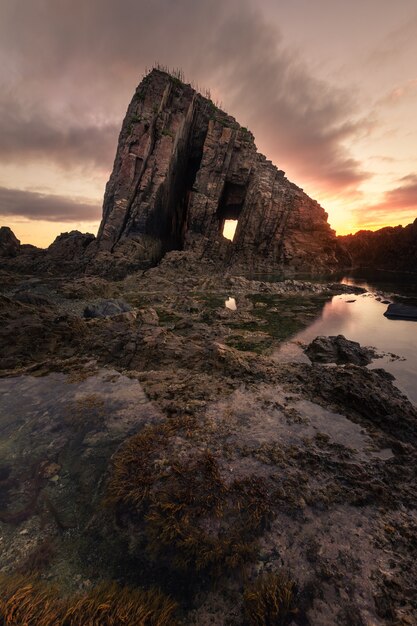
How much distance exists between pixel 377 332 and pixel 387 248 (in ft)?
323

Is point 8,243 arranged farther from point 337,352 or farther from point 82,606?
point 82,606

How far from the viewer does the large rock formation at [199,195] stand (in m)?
46.4

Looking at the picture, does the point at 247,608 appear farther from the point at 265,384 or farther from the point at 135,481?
the point at 265,384

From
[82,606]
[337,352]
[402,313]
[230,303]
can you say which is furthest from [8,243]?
[402,313]

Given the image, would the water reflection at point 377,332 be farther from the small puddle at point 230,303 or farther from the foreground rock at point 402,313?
the small puddle at point 230,303

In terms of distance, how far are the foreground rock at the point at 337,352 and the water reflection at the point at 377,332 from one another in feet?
1.91

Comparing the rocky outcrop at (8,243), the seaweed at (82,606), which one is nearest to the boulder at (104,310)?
the seaweed at (82,606)

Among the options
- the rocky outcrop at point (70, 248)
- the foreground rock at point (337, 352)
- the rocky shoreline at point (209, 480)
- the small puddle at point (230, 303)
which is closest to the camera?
the rocky shoreline at point (209, 480)

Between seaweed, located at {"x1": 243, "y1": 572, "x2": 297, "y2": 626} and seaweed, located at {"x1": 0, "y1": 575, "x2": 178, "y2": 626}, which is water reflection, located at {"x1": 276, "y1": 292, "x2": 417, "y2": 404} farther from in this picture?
seaweed, located at {"x1": 0, "y1": 575, "x2": 178, "y2": 626}

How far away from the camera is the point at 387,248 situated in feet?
319

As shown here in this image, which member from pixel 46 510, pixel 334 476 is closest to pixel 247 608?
pixel 334 476

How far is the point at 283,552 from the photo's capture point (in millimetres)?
4441

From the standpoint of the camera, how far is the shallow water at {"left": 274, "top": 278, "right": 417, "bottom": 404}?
482 inches

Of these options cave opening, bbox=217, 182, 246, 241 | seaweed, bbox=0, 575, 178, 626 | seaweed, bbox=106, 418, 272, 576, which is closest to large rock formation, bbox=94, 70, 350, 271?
cave opening, bbox=217, 182, 246, 241
